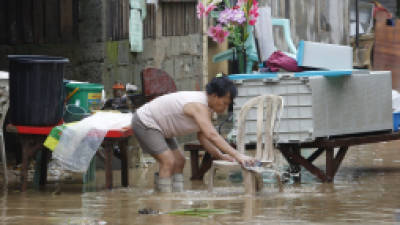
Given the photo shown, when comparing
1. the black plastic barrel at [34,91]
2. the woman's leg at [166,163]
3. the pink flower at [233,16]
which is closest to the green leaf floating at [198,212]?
the woman's leg at [166,163]

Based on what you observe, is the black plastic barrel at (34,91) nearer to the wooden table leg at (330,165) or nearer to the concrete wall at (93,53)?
the concrete wall at (93,53)

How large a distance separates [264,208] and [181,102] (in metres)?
1.56

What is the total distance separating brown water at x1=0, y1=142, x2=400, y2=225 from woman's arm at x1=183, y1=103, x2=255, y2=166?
0.43 metres

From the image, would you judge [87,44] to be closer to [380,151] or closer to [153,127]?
[153,127]

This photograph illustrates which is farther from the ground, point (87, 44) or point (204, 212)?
point (87, 44)

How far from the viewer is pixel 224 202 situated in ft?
27.5

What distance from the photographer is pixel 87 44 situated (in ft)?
41.3

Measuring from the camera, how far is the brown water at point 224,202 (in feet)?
24.1

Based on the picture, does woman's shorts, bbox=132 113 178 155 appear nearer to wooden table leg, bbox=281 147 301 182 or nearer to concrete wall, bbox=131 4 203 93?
wooden table leg, bbox=281 147 301 182

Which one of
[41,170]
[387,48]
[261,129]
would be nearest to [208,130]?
[261,129]

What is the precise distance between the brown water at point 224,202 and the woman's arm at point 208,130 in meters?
0.43

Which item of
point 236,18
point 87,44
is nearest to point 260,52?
point 236,18

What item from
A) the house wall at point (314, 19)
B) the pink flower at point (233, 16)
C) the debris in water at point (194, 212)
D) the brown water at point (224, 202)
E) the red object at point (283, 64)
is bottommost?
the brown water at point (224, 202)

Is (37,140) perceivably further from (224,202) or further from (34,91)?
(224,202)
